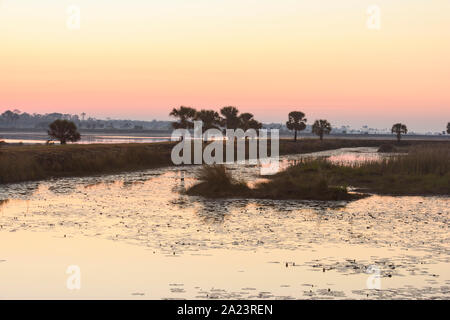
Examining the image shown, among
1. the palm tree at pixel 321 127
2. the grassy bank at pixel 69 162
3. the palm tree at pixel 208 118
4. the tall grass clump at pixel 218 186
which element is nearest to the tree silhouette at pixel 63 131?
the grassy bank at pixel 69 162

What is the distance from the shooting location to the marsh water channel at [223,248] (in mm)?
13516

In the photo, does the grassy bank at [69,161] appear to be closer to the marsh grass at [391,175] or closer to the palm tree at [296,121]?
the marsh grass at [391,175]

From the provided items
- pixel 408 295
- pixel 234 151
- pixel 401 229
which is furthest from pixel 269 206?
pixel 234 151

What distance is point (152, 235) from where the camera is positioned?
20438 millimetres

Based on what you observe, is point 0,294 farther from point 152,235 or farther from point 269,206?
point 269,206

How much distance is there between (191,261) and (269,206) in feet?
43.7

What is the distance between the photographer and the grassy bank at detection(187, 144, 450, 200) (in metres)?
33.5

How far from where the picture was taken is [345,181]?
42.0 m

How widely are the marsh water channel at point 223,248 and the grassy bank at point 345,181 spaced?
232cm

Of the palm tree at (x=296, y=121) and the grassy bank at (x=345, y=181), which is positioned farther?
the palm tree at (x=296, y=121)

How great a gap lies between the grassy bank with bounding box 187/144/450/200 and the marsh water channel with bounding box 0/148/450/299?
232 cm

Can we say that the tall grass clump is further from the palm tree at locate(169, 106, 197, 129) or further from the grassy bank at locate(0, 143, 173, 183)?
the palm tree at locate(169, 106, 197, 129)

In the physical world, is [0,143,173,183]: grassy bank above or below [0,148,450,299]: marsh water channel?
above

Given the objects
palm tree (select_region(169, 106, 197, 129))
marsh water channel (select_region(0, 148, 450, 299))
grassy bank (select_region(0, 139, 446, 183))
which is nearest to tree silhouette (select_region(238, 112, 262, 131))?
palm tree (select_region(169, 106, 197, 129))
